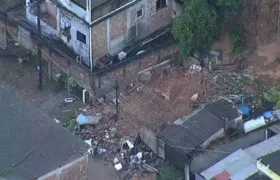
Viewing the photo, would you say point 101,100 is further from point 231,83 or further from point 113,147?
point 231,83

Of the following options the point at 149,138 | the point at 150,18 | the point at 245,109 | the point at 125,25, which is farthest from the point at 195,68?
the point at 149,138

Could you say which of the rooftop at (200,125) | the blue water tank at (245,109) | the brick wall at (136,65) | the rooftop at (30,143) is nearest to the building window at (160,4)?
the brick wall at (136,65)

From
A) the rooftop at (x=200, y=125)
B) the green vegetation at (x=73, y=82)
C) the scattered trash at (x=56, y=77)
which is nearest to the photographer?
the rooftop at (x=200, y=125)

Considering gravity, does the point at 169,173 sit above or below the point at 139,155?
below

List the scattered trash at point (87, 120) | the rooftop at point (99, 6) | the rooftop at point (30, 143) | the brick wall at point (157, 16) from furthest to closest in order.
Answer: the brick wall at point (157, 16) → the rooftop at point (99, 6) → the scattered trash at point (87, 120) → the rooftop at point (30, 143)

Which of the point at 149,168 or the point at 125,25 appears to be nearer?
the point at 149,168

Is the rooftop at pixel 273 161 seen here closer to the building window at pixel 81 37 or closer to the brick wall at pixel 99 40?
the brick wall at pixel 99 40
